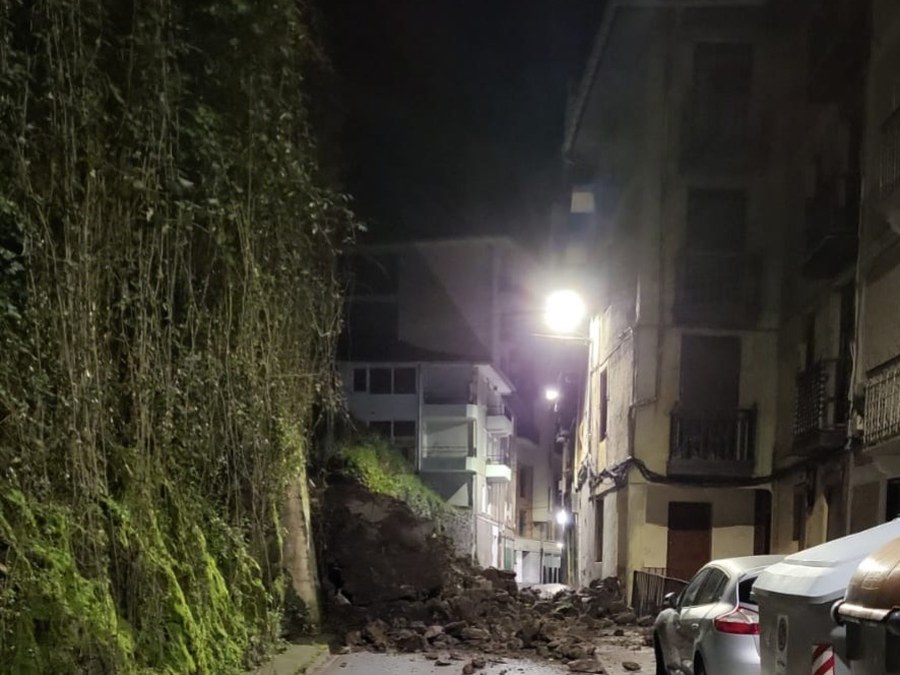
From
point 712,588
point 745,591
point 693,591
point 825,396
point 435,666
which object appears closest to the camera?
point 745,591

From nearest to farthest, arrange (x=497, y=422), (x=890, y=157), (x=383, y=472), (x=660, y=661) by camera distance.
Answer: (x=660, y=661) → (x=890, y=157) → (x=383, y=472) → (x=497, y=422)

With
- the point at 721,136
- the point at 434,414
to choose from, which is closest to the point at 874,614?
the point at 721,136

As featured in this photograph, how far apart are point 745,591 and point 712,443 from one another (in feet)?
36.8

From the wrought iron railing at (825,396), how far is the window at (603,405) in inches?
302

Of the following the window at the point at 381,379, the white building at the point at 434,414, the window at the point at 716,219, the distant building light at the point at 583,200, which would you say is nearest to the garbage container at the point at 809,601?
the window at the point at 716,219

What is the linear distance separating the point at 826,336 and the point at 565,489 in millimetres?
25187

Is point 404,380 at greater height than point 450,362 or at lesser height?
lesser

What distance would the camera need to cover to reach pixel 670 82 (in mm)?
18812

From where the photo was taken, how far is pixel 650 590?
16.9 meters

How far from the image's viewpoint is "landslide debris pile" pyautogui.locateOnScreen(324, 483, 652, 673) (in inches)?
520

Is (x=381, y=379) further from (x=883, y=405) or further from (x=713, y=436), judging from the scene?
(x=883, y=405)

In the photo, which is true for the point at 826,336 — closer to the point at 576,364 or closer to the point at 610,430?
the point at 610,430

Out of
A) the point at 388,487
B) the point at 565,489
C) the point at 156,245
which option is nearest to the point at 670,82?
the point at 388,487

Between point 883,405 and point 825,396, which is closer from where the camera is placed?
point 883,405
